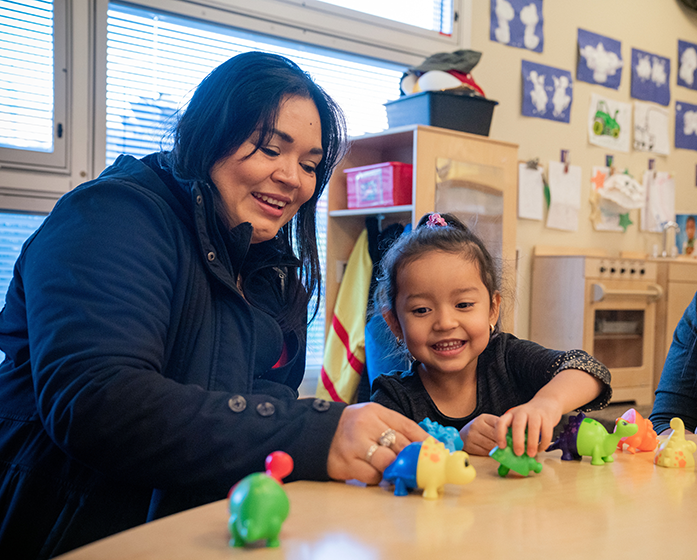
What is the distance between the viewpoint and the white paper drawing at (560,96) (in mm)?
3576

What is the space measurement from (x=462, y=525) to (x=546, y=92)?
3.35 m

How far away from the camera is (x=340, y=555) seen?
0.50 metres

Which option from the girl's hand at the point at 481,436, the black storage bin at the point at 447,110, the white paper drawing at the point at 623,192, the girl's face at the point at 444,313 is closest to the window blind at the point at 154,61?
the black storage bin at the point at 447,110

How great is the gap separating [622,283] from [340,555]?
2.88m

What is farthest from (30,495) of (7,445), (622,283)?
(622,283)

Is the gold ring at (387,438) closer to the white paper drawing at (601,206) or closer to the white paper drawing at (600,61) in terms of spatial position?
the white paper drawing at (601,206)

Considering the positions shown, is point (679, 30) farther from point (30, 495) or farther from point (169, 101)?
point (30, 495)

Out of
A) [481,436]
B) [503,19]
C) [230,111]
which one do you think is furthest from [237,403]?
[503,19]

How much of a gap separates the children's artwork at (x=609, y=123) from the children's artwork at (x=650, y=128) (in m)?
0.08

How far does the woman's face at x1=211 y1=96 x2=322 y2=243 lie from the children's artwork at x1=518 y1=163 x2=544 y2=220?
8.10 ft

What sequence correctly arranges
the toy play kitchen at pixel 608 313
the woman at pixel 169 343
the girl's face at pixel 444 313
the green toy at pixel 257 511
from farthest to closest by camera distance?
the toy play kitchen at pixel 608 313, the girl's face at pixel 444 313, the woman at pixel 169 343, the green toy at pixel 257 511

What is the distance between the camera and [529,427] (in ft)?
2.66

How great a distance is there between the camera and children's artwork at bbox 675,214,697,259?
12.5 feet

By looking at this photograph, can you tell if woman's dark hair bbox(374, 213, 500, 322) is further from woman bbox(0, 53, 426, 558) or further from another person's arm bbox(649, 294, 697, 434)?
another person's arm bbox(649, 294, 697, 434)
